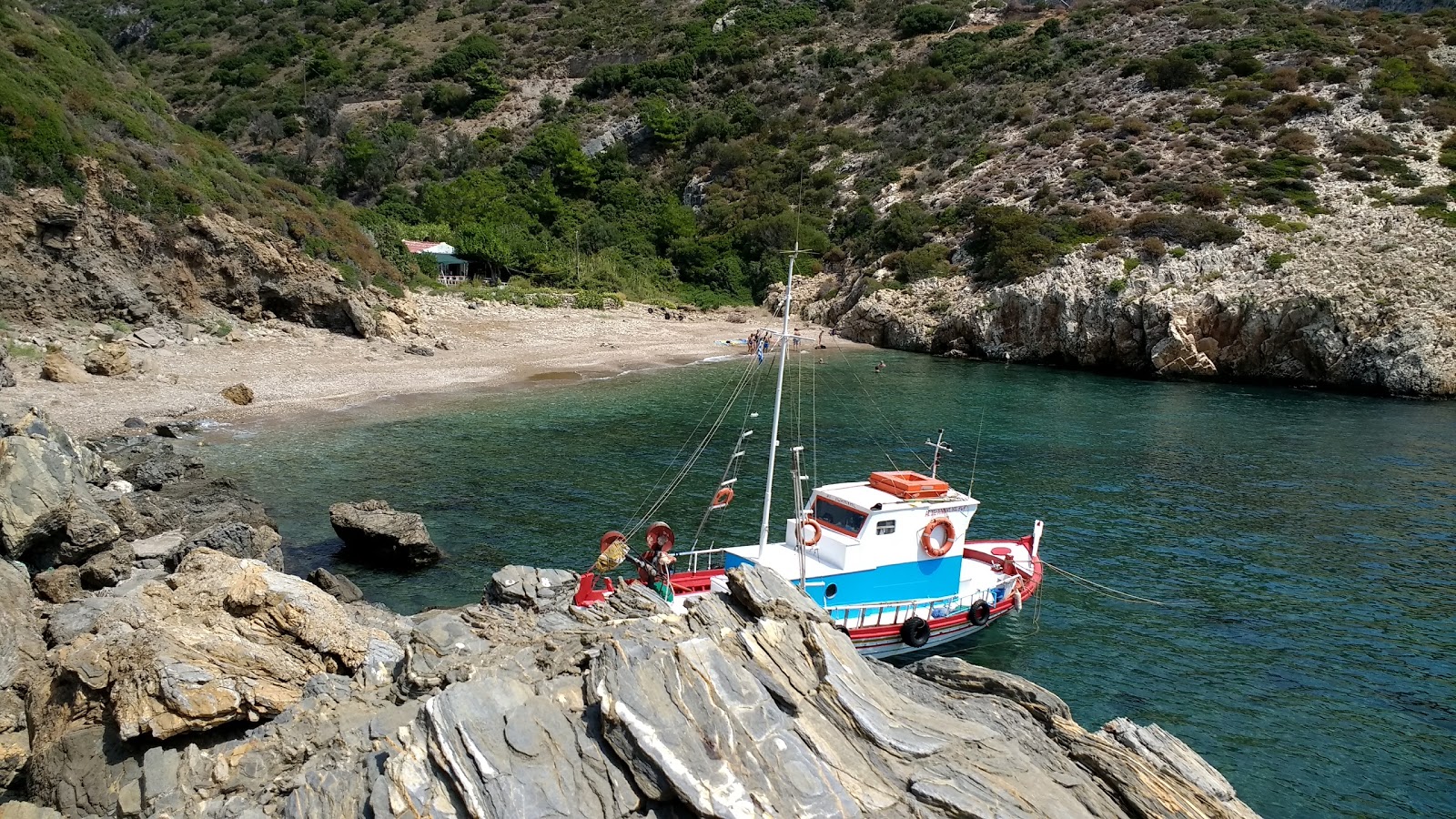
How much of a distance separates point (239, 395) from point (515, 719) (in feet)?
112

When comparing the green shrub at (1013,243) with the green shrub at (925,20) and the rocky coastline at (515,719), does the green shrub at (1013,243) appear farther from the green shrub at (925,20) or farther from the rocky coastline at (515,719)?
the rocky coastline at (515,719)

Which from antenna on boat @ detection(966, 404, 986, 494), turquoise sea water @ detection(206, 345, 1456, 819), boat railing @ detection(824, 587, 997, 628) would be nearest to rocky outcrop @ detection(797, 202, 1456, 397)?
turquoise sea water @ detection(206, 345, 1456, 819)

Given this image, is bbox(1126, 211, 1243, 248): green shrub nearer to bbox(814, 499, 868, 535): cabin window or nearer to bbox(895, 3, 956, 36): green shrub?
bbox(814, 499, 868, 535): cabin window

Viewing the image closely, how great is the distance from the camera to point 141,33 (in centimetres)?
12888

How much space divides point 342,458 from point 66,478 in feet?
40.5

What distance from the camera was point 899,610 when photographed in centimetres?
1917

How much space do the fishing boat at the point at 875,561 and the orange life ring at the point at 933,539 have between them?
0.02 m

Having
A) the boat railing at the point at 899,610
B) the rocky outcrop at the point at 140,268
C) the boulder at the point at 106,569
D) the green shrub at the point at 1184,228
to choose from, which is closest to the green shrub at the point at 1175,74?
the green shrub at the point at 1184,228

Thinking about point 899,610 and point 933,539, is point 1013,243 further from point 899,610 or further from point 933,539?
point 899,610

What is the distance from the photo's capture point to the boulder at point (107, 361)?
36031 millimetres

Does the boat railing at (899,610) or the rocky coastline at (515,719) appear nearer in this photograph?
the rocky coastline at (515,719)

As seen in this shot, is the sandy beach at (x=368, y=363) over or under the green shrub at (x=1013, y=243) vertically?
under

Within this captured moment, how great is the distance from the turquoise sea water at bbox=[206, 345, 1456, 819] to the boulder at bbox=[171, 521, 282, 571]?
118 centimetres

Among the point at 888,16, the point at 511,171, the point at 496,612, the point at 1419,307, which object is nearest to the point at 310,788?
the point at 496,612
